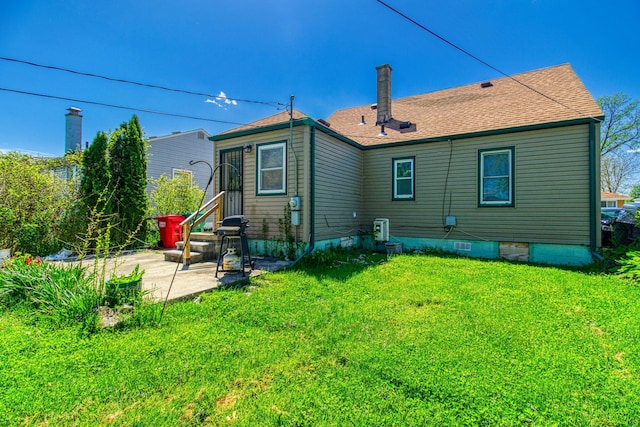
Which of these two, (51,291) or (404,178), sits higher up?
(404,178)

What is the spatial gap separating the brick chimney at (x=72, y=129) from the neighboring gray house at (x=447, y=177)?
8.85 m

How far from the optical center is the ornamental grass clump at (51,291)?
3.18m

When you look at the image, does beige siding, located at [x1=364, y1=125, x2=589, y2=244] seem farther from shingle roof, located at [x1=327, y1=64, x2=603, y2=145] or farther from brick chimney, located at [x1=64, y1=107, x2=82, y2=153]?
brick chimney, located at [x1=64, y1=107, x2=82, y2=153]

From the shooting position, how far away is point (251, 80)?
1006cm

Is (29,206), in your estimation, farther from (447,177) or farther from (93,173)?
(447,177)

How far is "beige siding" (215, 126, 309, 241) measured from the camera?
22.2ft

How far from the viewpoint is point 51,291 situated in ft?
11.3

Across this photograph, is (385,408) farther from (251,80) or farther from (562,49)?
(562,49)

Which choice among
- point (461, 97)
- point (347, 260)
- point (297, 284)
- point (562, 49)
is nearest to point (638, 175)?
point (562, 49)

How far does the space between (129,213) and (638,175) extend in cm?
4052

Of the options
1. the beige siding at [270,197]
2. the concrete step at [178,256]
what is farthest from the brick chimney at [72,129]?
the concrete step at [178,256]

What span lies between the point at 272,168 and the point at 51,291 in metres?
4.81

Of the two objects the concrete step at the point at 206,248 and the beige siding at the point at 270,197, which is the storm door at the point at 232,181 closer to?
the beige siding at the point at 270,197

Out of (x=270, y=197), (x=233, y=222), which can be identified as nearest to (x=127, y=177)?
(x=270, y=197)
